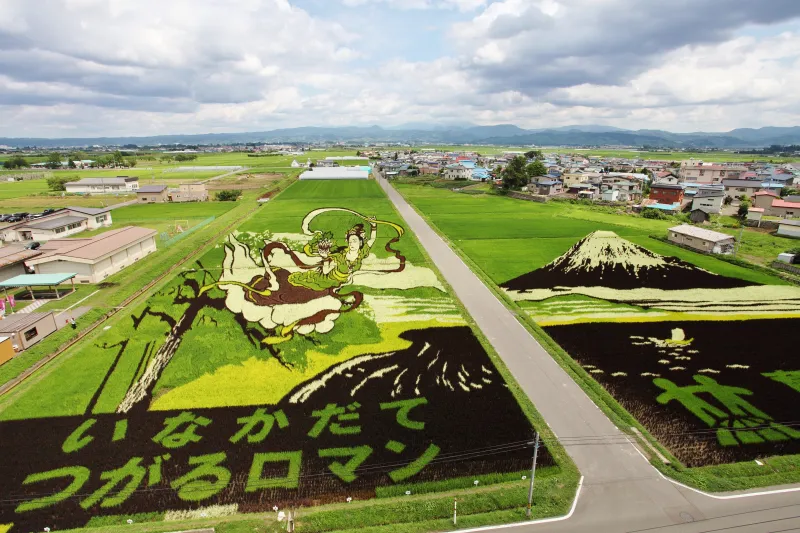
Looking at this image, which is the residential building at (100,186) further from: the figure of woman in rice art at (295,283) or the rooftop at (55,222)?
the figure of woman in rice art at (295,283)

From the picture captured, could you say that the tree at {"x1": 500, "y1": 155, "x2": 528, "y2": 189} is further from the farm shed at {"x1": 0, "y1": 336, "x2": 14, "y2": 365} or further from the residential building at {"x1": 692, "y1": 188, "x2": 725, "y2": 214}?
the farm shed at {"x1": 0, "y1": 336, "x2": 14, "y2": 365}

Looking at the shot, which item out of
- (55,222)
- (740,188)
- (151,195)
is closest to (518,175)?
(740,188)

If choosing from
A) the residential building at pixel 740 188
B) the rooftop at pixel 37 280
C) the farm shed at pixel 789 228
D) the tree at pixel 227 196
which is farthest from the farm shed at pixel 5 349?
the residential building at pixel 740 188

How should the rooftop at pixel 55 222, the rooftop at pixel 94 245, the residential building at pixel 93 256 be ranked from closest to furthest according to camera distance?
the residential building at pixel 93 256 < the rooftop at pixel 94 245 < the rooftop at pixel 55 222

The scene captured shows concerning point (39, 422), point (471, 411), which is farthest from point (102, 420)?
point (471, 411)

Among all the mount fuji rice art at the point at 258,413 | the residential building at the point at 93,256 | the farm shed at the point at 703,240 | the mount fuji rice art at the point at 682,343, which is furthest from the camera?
the farm shed at the point at 703,240

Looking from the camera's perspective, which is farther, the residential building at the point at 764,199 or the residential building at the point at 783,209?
the residential building at the point at 764,199

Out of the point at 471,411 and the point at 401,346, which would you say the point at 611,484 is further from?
the point at 401,346

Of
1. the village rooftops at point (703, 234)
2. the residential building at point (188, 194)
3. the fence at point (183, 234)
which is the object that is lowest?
the fence at point (183, 234)
